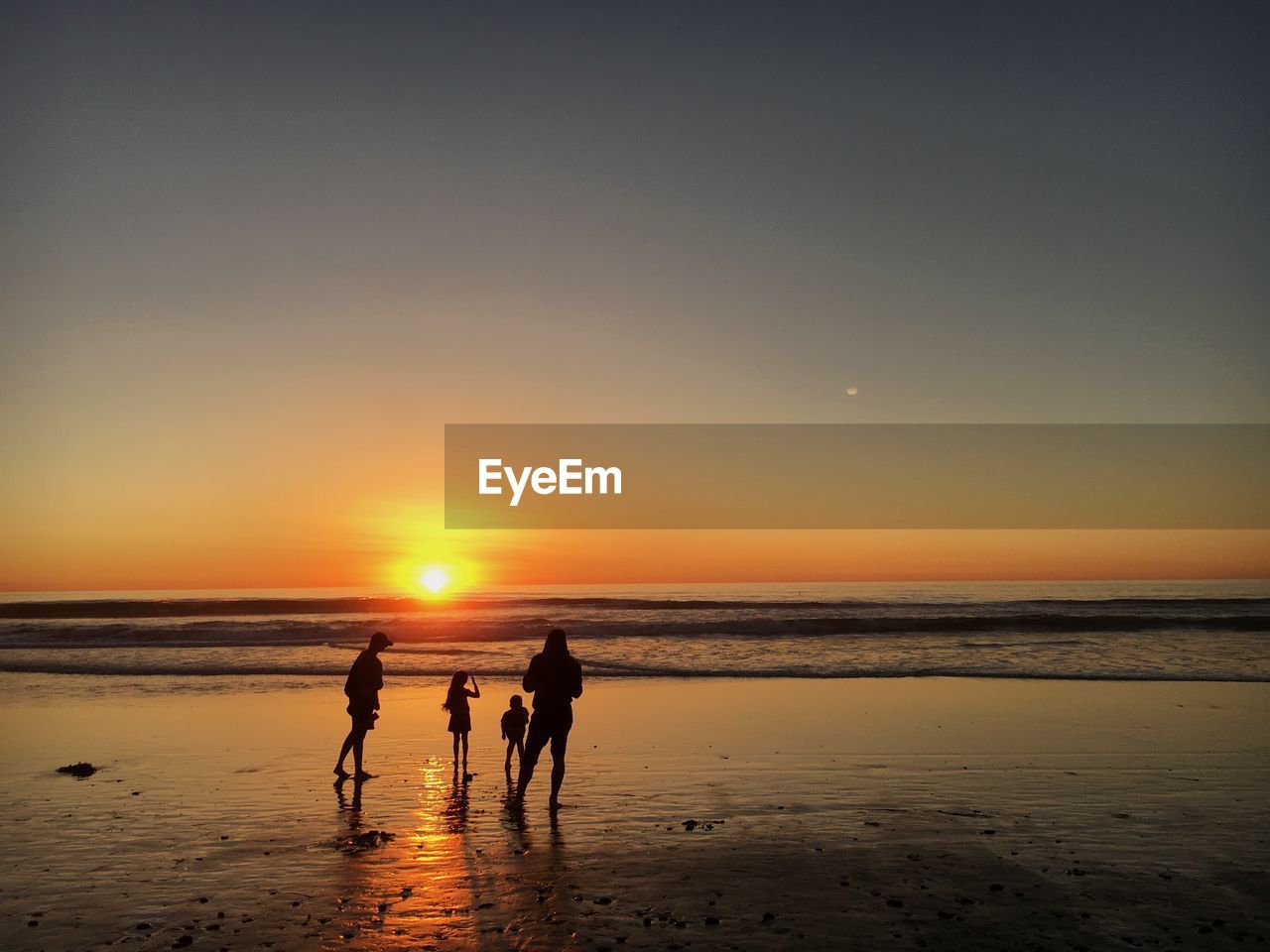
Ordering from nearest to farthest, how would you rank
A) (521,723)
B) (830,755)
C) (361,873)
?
(361,873), (521,723), (830,755)

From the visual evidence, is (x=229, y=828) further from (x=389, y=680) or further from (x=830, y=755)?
(x=389, y=680)

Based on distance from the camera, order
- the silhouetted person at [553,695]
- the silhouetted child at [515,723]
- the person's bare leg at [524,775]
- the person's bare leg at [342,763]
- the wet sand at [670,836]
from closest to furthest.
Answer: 1. the wet sand at [670,836]
2. the silhouetted person at [553,695]
3. the person's bare leg at [524,775]
4. the silhouetted child at [515,723]
5. the person's bare leg at [342,763]

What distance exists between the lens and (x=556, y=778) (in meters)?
A: 10.5

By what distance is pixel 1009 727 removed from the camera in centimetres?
1609

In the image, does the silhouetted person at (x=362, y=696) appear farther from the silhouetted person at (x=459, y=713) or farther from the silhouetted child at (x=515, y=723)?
the silhouetted child at (x=515, y=723)

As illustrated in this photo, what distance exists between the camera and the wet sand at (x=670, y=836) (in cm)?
679

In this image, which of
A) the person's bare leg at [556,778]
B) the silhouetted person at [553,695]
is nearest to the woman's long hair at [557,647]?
the silhouetted person at [553,695]

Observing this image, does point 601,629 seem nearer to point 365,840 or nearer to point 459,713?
point 459,713

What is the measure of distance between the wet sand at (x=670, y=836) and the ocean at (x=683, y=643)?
957cm

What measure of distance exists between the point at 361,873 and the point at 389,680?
1812 cm

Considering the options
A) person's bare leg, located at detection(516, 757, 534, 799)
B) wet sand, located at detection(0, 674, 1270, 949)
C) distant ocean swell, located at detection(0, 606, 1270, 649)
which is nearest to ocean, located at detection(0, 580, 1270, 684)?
distant ocean swell, located at detection(0, 606, 1270, 649)

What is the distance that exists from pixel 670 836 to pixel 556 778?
1.72m

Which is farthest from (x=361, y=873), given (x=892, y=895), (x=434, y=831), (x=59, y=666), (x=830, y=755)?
(x=59, y=666)

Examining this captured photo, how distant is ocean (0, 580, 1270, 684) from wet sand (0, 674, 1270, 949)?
9.57 metres
